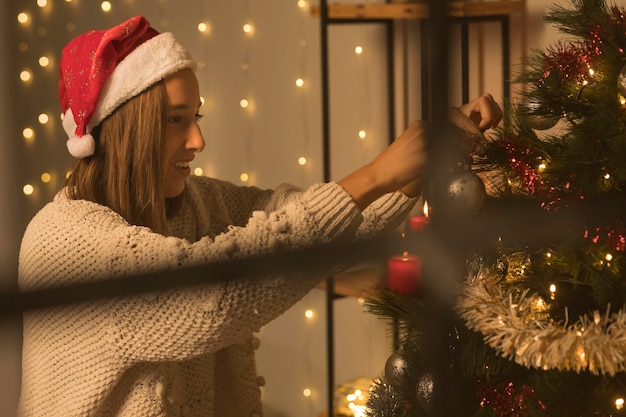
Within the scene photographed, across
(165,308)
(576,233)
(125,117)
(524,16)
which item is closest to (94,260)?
(165,308)

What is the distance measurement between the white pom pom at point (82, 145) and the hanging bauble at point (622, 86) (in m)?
0.78

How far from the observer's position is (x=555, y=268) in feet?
2.59

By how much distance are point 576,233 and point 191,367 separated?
0.77 meters

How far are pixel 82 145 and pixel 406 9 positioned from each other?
92 centimetres

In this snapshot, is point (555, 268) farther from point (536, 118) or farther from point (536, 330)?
point (536, 118)

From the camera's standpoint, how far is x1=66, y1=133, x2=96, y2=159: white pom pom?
1.22m

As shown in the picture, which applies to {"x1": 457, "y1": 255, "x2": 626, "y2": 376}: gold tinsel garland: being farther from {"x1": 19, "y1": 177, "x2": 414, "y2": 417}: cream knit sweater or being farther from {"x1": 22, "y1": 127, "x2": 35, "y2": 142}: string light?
{"x1": 22, "y1": 127, "x2": 35, "y2": 142}: string light

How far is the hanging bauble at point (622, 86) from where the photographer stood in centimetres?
74

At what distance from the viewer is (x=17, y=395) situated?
5.73 feet

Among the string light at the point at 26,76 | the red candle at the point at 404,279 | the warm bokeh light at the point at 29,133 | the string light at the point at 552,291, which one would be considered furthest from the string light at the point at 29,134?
the string light at the point at 552,291

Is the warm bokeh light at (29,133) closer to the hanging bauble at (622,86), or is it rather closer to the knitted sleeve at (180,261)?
the knitted sleeve at (180,261)

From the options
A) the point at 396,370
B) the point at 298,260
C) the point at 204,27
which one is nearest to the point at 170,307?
the point at 396,370

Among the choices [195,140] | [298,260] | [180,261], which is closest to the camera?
[298,260]

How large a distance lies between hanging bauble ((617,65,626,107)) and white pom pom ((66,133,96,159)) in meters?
0.78
